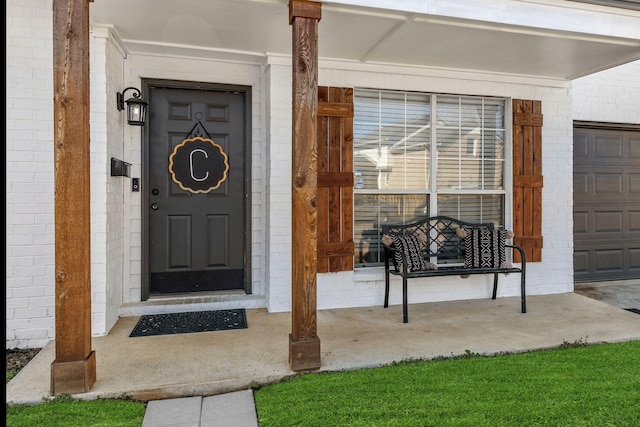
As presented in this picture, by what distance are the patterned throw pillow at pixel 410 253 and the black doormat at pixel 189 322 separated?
145 cm

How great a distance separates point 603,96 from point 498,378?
4211 mm

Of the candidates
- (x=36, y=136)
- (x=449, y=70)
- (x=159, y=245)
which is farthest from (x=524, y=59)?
(x=36, y=136)

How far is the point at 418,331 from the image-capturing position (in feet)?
10.7

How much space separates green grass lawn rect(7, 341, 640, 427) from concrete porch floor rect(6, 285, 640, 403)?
0.16 meters

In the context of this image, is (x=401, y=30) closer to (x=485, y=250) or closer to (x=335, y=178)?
(x=335, y=178)

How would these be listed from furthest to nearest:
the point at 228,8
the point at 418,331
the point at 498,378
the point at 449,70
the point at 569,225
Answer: the point at 569,225, the point at 449,70, the point at 418,331, the point at 228,8, the point at 498,378

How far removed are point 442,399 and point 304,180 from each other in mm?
1422

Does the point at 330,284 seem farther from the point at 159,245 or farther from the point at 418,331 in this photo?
the point at 159,245

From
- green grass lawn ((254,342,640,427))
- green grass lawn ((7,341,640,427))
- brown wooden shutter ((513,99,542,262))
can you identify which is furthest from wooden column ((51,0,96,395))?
brown wooden shutter ((513,99,542,262))

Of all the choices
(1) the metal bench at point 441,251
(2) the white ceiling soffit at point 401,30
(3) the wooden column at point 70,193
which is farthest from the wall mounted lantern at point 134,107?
(1) the metal bench at point 441,251

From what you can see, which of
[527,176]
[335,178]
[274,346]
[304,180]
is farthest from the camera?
[527,176]

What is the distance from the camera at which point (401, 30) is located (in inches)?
126

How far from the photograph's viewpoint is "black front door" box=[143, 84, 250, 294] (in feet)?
12.5

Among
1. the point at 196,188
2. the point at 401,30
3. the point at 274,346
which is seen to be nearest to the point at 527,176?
the point at 401,30
